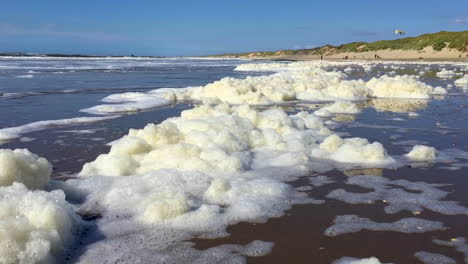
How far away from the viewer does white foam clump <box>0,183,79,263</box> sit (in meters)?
3.04

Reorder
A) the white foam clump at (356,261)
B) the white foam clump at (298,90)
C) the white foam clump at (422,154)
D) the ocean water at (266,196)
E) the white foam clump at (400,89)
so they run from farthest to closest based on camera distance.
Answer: the white foam clump at (400,89) < the white foam clump at (298,90) < the white foam clump at (422,154) < the ocean water at (266,196) < the white foam clump at (356,261)

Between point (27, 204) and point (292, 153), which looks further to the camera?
point (292, 153)

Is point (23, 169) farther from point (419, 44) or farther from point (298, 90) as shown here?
point (419, 44)

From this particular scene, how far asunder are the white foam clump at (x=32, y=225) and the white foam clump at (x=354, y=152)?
367cm

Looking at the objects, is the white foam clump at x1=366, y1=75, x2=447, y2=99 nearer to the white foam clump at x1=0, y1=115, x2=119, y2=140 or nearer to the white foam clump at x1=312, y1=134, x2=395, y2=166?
the white foam clump at x1=312, y1=134, x2=395, y2=166

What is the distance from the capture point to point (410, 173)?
554 centimetres

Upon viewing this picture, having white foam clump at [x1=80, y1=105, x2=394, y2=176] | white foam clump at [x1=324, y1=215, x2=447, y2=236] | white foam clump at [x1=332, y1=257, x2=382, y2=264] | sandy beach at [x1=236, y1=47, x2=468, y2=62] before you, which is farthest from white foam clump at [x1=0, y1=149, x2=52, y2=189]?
sandy beach at [x1=236, y1=47, x2=468, y2=62]

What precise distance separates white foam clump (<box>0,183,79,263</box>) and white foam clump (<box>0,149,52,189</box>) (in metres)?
0.30

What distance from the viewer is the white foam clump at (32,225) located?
304 cm

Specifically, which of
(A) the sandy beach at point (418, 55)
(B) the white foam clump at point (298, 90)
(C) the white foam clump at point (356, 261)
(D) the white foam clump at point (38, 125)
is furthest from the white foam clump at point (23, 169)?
(A) the sandy beach at point (418, 55)

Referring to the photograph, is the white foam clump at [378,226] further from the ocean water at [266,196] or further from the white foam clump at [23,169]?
the white foam clump at [23,169]

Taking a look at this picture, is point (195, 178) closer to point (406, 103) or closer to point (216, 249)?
point (216, 249)

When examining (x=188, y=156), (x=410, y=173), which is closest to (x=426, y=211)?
(x=410, y=173)

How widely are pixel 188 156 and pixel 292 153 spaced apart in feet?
4.93
